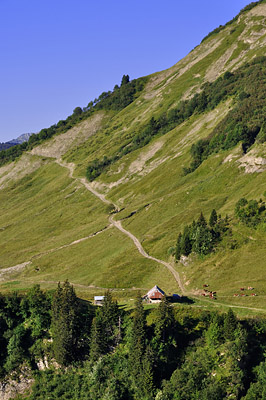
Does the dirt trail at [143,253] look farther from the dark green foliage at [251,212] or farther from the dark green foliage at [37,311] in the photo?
the dark green foliage at [37,311]

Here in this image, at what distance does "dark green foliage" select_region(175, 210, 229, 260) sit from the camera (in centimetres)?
9794

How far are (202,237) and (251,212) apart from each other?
1398cm

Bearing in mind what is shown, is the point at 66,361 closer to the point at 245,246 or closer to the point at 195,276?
the point at 195,276

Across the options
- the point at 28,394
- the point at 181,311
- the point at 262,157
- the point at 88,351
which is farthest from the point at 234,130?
the point at 28,394

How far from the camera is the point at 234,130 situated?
480ft

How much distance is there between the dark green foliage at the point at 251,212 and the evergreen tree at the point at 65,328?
4808cm

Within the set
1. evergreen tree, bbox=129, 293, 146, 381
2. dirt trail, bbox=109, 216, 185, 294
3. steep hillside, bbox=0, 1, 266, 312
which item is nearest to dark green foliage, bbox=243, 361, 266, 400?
steep hillside, bbox=0, 1, 266, 312

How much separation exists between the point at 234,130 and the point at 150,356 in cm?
10333

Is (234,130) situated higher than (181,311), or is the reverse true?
(234,130)

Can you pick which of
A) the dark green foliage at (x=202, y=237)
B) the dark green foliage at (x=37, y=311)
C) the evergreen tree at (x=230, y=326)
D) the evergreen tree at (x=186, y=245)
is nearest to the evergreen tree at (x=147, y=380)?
the evergreen tree at (x=230, y=326)

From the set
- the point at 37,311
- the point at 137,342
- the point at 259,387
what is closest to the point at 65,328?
the point at 37,311

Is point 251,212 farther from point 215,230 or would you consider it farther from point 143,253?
point 143,253

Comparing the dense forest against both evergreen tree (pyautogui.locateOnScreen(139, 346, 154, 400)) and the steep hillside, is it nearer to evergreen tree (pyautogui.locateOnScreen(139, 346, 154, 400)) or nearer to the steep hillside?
evergreen tree (pyautogui.locateOnScreen(139, 346, 154, 400))

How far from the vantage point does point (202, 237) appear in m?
99.0
